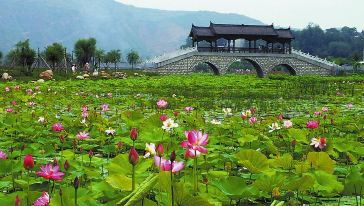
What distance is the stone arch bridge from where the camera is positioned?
41.5 m

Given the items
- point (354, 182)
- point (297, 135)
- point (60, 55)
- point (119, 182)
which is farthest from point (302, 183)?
point (60, 55)

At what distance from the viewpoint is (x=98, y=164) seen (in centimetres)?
315

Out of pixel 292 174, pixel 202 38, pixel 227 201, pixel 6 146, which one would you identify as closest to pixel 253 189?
pixel 227 201

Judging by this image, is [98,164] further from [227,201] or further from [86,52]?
[86,52]

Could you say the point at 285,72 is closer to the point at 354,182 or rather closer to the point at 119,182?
the point at 354,182

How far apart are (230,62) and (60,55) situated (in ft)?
59.0

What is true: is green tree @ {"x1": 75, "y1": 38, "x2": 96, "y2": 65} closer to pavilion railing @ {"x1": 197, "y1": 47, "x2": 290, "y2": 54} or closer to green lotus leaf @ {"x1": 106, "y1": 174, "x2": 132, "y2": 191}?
pavilion railing @ {"x1": 197, "y1": 47, "x2": 290, "y2": 54}

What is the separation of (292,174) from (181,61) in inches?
1556

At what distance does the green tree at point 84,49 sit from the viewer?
47406 millimetres

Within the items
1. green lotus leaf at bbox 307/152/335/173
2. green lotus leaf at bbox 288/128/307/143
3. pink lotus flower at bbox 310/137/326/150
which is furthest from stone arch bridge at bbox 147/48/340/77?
green lotus leaf at bbox 307/152/335/173

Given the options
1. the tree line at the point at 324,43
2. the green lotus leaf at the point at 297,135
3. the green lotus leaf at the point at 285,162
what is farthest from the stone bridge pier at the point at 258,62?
the tree line at the point at 324,43

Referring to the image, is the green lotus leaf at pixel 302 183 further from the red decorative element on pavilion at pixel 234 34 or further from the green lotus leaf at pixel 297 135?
the red decorative element on pavilion at pixel 234 34

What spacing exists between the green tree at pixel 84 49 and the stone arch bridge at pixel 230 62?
8.43 meters

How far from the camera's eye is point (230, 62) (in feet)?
150
